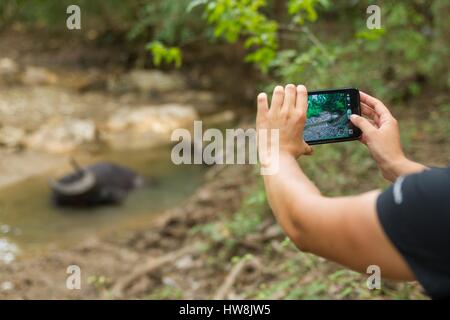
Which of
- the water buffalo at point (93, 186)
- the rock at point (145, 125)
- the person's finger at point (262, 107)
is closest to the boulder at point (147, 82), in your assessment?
the rock at point (145, 125)

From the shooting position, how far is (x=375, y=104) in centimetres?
218

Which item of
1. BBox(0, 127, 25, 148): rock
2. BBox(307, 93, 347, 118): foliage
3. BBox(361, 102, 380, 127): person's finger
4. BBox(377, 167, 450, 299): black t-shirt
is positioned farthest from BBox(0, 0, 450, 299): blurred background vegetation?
BBox(0, 127, 25, 148): rock

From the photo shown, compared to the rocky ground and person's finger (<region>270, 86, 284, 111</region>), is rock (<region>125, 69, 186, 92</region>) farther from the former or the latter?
person's finger (<region>270, 86, 284, 111</region>)

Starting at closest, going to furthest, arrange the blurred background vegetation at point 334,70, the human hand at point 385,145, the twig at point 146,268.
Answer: the human hand at point 385,145 < the blurred background vegetation at point 334,70 < the twig at point 146,268

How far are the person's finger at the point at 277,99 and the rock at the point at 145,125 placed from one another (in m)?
Answer: 9.62

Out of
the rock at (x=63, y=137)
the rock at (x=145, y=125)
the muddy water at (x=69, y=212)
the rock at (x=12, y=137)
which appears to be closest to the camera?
the muddy water at (x=69, y=212)

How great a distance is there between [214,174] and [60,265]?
325cm

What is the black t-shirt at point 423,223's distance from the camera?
1.38m

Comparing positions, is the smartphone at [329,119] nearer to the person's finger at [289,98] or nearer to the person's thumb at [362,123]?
the person's thumb at [362,123]

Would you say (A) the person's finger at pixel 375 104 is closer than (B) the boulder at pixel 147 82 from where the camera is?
Yes

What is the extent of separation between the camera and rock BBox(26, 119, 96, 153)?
36.0 ft

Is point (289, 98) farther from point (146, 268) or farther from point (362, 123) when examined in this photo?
point (146, 268)

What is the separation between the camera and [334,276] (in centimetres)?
360
